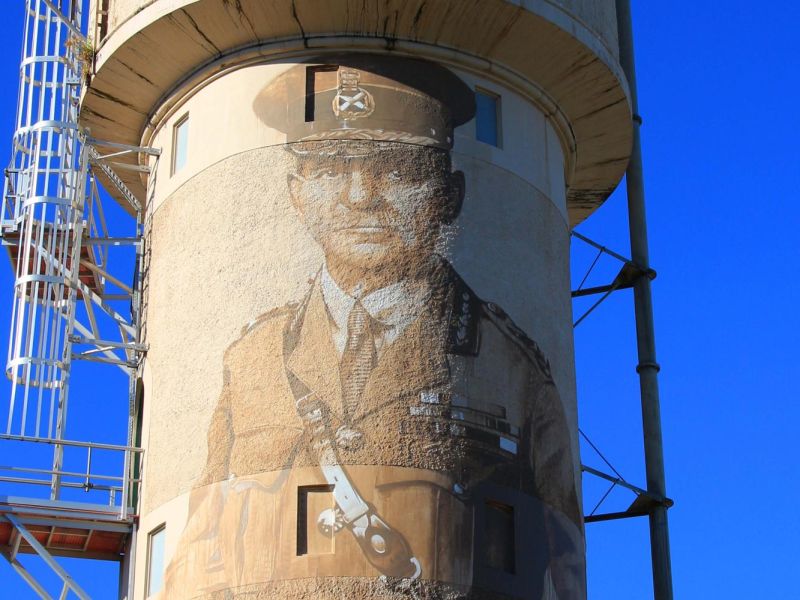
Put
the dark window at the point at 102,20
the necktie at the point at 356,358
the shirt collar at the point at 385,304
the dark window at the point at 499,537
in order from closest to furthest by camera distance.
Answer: the dark window at the point at 499,537 → the necktie at the point at 356,358 → the shirt collar at the point at 385,304 → the dark window at the point at 102,20

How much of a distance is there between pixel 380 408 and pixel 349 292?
181 cm

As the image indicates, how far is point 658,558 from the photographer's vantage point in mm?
29094

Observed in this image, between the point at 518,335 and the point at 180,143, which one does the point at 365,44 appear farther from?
the point at 518,335

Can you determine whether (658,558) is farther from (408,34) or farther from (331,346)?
(408,34)

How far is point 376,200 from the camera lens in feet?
83.8

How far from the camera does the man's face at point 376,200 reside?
25.2 m

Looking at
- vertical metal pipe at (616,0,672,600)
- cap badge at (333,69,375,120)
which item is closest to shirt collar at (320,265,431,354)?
cap badge at (333,69,375,120)

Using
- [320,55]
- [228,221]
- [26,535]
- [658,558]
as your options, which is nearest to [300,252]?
[228,221]

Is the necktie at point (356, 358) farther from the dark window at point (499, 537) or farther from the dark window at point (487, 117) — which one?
the dark window at point (487, 117)

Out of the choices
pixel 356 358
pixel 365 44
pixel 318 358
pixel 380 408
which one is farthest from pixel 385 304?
pixel 365 44

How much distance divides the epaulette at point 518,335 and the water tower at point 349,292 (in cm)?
3

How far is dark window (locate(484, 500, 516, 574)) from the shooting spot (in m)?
24.1

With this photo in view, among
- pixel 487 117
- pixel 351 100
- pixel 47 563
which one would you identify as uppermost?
pixel 487 117


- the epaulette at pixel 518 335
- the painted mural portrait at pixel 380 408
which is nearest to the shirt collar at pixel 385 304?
the painted mural portrait at pixel 380 408
